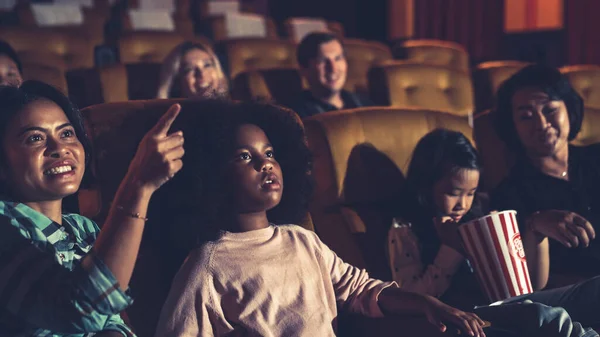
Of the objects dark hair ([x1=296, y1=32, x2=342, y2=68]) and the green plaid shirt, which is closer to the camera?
the green plaid shirt

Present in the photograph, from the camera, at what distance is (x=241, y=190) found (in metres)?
1.46

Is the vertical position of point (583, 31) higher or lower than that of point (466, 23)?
lower

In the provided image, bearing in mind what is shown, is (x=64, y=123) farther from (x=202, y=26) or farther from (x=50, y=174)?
(x=202, y=26)

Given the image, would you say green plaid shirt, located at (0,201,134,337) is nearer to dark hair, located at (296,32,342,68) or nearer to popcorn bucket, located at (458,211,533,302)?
popcorn bucket, located at (458,211,533,302)

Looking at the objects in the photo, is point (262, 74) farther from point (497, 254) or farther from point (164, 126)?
point (164, 126)

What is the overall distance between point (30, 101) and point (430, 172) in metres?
0.97

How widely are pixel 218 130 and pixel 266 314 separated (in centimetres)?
36

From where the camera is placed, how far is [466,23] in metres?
7.20

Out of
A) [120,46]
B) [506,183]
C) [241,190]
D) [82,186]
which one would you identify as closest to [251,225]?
[241,190]

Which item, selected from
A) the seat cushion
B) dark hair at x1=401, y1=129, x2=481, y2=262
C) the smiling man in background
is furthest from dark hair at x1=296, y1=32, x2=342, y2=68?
dark hair at x1=401, y1=129, x2=481, y2=262

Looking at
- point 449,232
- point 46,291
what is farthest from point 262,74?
point 46,291

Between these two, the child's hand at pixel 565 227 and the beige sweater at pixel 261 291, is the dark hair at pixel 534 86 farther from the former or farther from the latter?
the beige sweater at pixel 261 291

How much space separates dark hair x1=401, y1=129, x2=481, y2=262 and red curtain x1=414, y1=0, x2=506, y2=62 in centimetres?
514

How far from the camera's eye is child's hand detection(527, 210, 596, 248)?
65.7 inches
